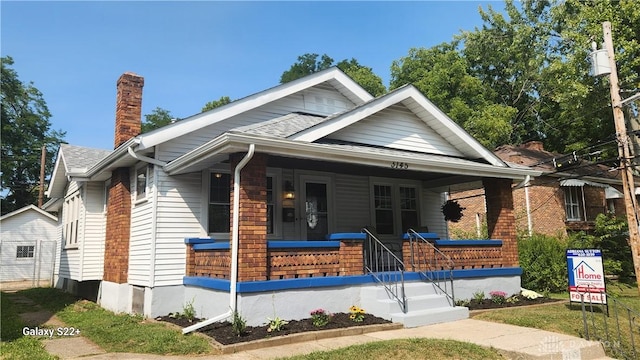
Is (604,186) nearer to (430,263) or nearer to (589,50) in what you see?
(589,50)

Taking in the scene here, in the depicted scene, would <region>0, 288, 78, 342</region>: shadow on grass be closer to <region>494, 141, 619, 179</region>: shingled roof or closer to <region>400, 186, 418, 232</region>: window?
<region>400, 186, 418, 232</region>: window

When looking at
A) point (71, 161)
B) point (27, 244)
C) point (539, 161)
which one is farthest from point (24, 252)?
point (539, 161)

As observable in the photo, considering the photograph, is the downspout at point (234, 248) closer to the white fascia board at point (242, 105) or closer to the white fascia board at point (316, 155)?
the white fascia board at point (316, 155)

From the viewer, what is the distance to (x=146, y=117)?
55062mm

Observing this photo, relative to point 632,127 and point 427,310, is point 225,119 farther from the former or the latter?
point 632,127

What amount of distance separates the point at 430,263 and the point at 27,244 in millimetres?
26231

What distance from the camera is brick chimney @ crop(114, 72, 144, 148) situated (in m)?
12.0

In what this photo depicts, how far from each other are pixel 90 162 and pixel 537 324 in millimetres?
13100

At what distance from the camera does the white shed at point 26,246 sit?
26.1 m

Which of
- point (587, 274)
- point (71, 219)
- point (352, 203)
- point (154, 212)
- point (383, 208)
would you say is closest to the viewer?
point (587, 274)

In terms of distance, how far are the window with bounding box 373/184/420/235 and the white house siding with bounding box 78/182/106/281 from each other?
7928 mm

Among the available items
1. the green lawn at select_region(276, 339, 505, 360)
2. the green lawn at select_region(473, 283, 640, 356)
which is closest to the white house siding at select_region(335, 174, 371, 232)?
the green lawn at select_region(473, 283, 640, 356)

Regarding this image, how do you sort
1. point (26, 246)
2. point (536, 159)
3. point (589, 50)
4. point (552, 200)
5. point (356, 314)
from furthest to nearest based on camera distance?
point (26, 246) → point (536, 159) → point (552, 200) → point (589, 50) → point (356, 314)

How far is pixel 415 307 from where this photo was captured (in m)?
9.02
